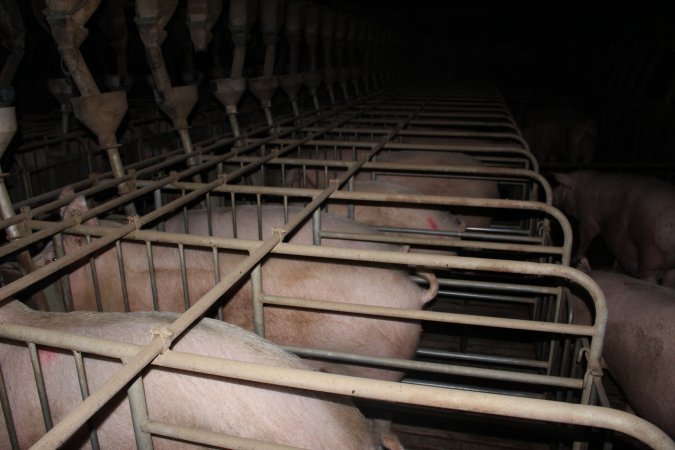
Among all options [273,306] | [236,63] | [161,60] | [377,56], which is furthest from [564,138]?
[273,306]

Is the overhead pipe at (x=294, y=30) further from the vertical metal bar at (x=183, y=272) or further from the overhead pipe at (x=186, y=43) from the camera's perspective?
the vertical metal bar at (x=183, y=272)

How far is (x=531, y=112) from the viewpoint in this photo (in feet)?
40.3

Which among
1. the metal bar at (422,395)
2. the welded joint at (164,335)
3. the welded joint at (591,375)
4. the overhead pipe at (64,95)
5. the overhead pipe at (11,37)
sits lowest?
the welded joint at (591,375)

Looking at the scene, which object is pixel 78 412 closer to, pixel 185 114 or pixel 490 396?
pixel 490 396

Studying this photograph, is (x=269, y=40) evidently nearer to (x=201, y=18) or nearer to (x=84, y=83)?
(x=201, y=18)

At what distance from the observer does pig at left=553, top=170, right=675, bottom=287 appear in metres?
4.74

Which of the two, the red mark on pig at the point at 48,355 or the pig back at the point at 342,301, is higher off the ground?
the red mark on pig at the point at 48,355

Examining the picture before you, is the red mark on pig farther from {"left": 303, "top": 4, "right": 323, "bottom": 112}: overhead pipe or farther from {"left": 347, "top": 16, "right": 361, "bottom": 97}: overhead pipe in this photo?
{"left": 347, "top": 16, "right": 361, "bottom": 97}: overhead pipe

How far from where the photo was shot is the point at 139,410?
1.12 metres

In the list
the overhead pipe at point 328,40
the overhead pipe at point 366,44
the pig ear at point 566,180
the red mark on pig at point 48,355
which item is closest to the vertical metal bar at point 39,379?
the red mark on pig at point 48,355

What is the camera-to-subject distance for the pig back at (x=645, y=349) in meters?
2.71

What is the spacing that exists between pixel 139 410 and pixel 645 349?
9.41 feet

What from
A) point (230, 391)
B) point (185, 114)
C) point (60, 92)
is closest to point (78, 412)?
point (230, 391)

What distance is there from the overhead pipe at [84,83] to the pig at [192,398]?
152cm
